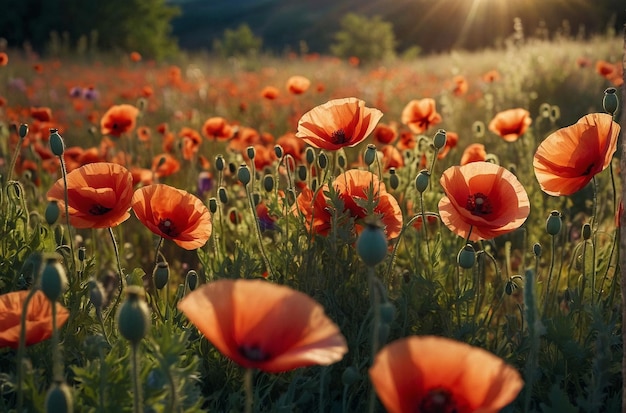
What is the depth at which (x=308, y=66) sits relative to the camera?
13.0 m

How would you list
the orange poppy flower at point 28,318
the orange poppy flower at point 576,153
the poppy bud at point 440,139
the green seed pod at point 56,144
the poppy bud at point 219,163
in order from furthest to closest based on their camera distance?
the poppy bud at point 219,163 < the poppy bud at point 440,139 < the green seed pod at point 56,144 < the orange poppy flower at point 576,153 < the orange poppy flower at point 28,318

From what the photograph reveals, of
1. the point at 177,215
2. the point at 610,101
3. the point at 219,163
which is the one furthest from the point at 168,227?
the point at 610,101

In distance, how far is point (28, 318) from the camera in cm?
129

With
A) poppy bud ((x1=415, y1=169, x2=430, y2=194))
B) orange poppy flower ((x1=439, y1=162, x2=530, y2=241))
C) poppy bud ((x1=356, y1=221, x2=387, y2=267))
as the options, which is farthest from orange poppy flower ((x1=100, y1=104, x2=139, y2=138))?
poppy bud ((x1=356, y1=221, x2=387, y2=267))

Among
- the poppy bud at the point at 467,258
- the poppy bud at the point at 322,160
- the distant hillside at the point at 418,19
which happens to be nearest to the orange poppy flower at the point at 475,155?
the poppy bud at the point at 322,160

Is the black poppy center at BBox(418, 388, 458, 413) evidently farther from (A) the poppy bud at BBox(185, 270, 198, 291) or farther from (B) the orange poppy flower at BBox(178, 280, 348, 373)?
(A) the poppy bud at BBox(185, 270, 198, 291)

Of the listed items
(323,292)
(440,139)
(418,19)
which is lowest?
(418,19)

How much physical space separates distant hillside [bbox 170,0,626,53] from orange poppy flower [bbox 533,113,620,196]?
7397mm

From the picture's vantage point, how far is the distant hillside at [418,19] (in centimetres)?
2558

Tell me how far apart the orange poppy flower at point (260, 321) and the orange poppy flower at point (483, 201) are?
2.33 ft

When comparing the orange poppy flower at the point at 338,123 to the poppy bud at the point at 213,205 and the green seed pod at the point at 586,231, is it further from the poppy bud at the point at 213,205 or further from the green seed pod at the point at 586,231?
the green seed pod at the point at 586,231

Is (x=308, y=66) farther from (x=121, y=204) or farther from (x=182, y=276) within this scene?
(x=121, y=204)

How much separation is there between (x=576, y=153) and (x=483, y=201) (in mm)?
247

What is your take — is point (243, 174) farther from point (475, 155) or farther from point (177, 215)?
point (475, 155)
